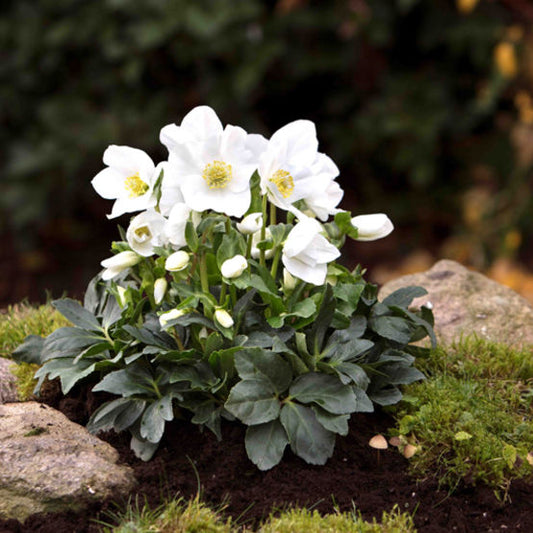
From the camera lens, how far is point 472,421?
94.3 inches

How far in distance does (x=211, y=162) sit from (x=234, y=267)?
305mm

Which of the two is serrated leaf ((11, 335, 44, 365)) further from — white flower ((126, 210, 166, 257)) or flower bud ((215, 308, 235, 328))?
flower bud ((215, 308, 235, 328))

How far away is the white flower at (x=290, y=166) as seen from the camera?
2.22 m

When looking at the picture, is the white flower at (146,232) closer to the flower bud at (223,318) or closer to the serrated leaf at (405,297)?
the flower bud at (223,318)

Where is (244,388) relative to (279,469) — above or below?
above

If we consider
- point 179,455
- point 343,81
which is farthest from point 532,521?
point 343,81

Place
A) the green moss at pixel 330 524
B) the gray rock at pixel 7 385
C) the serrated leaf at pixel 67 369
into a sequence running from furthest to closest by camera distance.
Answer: the gray rock at pixel 7 385 < the serrated leaf at pixel 67 369 < the green moss at pixel 330 524

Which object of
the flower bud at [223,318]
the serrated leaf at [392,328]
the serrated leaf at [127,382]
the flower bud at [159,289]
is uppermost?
the flower bud at [159,289]

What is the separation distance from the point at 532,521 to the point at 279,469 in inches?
28.2

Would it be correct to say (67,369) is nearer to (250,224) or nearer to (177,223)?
(177,223)

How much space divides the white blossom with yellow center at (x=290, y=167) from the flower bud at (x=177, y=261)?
0.29 metres

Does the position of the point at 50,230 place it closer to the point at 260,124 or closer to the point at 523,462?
the point at 260,124

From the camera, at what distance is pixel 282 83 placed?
5.25 m

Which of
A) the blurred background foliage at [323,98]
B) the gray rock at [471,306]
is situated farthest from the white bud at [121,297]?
the blurred background foliage at [323,98]
